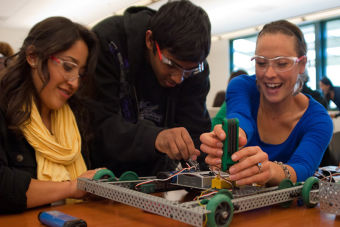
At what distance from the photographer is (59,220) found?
39.6 inches

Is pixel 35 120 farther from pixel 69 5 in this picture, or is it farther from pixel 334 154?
pixel 69 5

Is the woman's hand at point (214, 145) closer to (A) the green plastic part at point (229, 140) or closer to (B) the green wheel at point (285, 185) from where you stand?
(A) the green plastic part at point (229, 140)

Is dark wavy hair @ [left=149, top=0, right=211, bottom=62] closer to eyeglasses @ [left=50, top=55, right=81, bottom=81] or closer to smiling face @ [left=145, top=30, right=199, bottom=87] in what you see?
smiling face @ [left=145, top=30, right=199, bottom=87]

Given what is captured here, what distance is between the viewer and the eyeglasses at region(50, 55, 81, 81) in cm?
161

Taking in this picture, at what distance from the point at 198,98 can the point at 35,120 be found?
989 mm

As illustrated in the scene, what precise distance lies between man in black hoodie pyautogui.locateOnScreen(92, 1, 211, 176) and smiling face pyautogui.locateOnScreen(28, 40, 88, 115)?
0.19 metres

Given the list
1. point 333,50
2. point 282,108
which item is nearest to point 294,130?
point 282,108

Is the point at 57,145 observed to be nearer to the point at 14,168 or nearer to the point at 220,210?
the point at 14,168

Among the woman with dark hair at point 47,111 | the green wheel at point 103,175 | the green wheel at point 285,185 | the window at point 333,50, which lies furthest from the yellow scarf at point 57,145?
the window at point 333,50

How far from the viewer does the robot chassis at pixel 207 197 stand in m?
0.94

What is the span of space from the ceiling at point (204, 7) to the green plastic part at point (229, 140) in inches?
249

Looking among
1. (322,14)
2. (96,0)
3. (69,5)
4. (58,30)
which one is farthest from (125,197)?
(322,14)

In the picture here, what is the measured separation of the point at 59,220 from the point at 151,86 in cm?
112

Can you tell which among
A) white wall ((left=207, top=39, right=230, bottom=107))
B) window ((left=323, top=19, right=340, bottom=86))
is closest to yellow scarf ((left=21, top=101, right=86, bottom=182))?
window ((left=323, top=19, right=340, bottom=86))
